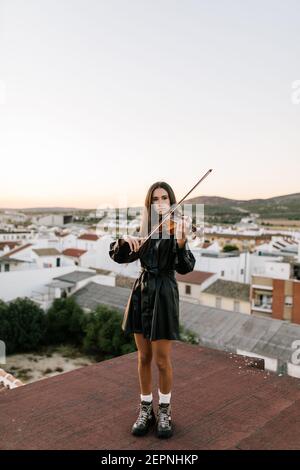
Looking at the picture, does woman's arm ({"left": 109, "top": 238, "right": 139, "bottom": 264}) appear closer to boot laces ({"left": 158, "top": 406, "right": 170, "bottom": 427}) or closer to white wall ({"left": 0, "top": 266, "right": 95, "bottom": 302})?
boot laces ({"left": 158, "top": 406, "right": 170, "bottom": 427})

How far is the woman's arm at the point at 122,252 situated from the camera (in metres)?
2.04

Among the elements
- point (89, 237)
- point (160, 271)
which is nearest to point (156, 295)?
point (160, 271)

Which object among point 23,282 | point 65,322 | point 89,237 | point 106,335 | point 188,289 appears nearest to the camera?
point 106,335

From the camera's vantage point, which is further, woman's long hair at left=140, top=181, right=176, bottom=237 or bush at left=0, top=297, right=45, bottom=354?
bush at left=0, top=297, right=45, bottom=354

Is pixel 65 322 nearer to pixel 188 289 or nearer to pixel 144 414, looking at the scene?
pixel 188 289

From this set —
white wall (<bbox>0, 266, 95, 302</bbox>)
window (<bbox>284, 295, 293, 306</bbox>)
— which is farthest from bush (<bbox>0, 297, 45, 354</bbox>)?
window (<bbox>284, 295, 293, 306</bbox>)

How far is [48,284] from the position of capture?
1895 cm

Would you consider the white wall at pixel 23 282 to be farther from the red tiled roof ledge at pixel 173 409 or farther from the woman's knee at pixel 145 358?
the woman's knee at pixel 145 358

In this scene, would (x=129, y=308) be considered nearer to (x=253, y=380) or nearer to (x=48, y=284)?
(x=253, y=380)

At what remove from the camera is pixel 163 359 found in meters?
2.02

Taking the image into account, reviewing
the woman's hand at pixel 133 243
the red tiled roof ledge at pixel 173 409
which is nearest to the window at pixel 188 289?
the red tiled roof ledge at pixel 173 409

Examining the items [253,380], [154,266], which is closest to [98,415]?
[154,266]

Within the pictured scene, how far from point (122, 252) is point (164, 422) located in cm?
85

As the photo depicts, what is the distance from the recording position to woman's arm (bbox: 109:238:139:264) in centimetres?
204
